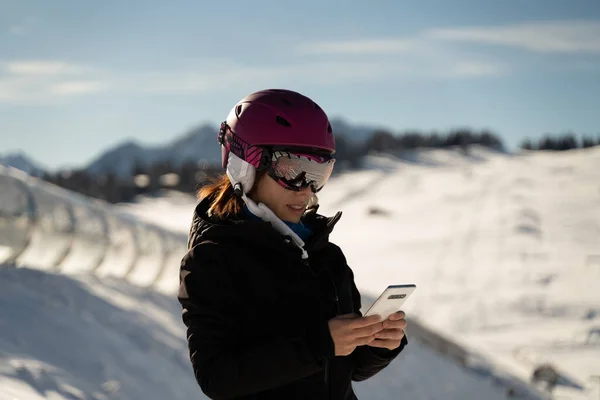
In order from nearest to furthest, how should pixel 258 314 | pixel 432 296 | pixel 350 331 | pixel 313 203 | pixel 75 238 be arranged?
pixel 350 331 → pixel 258 314 → pixel 313 203 → pixel 75 238 → pixel 432 296

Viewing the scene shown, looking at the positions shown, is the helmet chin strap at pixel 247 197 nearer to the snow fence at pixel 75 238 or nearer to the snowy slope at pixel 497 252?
the snow fence at pixel 75 238

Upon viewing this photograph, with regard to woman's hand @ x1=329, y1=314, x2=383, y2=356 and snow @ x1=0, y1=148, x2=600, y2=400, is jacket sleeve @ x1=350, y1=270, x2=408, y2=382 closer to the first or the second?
woman's hand @ x1=329, y1=314, x2=383, y2=356

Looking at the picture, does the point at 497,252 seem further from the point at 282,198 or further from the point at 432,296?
the point at 282,198

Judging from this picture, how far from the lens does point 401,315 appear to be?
2.24 metres

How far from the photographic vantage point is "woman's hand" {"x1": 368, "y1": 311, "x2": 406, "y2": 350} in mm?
2219

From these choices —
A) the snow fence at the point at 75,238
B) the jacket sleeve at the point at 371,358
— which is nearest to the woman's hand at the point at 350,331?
the jacket sleeve at the point at 371,358

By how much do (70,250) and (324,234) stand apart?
9.03 m

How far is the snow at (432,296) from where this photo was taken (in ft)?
20.8

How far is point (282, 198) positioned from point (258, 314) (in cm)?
41

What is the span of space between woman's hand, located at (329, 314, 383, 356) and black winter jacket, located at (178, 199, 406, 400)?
0.02 m

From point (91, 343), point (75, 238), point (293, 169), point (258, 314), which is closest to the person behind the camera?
point (258, 314)

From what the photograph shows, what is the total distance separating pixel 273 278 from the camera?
227 centimetres

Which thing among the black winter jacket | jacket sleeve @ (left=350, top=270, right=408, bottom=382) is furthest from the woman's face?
jacket sleeve @ (left=350, top=270, right=408, bottom=382)

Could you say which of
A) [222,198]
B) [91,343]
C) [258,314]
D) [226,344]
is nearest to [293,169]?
[222,198]
